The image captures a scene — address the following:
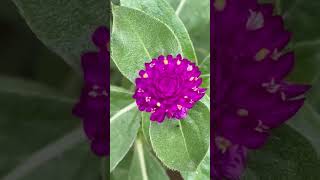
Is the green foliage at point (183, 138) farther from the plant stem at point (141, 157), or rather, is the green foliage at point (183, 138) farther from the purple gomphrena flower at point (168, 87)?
the plant stem at point (141, 157)

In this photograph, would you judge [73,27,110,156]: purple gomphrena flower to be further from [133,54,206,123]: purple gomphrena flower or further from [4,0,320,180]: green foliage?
[133,54,206,123]: purple gomphrena flower

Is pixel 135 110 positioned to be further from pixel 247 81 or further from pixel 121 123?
pixel 247 81

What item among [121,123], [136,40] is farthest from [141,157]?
[136,40]

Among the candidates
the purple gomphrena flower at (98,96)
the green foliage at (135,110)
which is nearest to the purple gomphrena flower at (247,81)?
the green foliage at (135,110)

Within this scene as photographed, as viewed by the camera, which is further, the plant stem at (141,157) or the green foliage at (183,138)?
the plant stem at (141,157)

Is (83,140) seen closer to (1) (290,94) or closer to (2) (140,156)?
(2) (140,156)

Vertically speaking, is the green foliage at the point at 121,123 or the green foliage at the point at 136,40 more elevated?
the green foliage at the point at 136,40

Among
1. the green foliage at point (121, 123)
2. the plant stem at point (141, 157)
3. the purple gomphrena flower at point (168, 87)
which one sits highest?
the purple gomphrena flower at point (168, 87)

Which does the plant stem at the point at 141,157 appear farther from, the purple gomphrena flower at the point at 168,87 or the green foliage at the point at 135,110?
the purple gomphrena flower at the point at 168,87

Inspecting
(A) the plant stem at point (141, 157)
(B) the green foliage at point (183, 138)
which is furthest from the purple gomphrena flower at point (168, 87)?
(A) the plant stem at point (141, 157)
